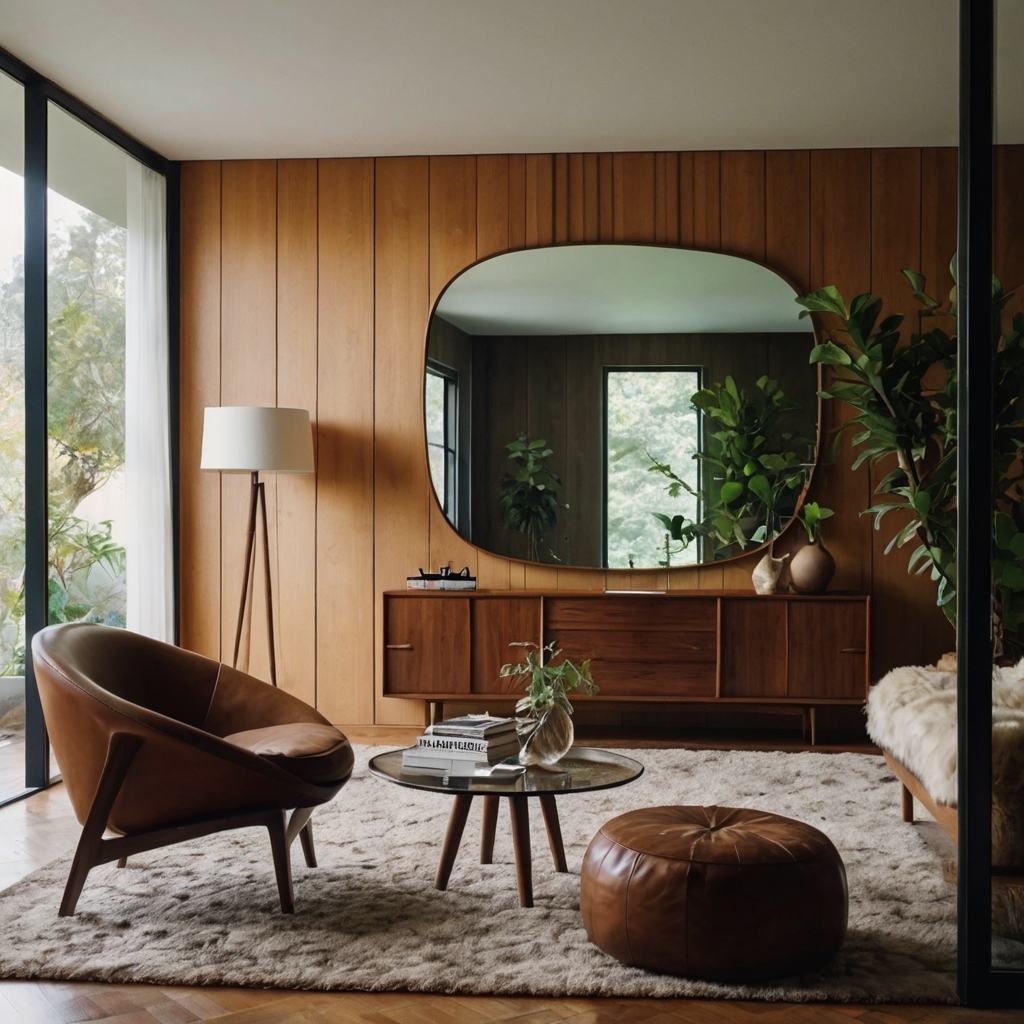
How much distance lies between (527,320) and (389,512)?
3.70 feet

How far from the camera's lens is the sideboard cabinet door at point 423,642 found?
15.7ft

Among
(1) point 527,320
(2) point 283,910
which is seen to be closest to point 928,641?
(1) point 527,320

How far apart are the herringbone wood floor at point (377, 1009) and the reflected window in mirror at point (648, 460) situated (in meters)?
2.92

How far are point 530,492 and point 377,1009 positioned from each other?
3116 mm

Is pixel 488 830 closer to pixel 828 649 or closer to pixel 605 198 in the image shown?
pixel 828 649

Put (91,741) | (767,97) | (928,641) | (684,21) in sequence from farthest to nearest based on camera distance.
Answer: (928,641) < (767,97) < (684,21) < (91,741)

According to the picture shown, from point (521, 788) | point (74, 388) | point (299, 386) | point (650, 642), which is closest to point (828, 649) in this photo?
point (650, 642)

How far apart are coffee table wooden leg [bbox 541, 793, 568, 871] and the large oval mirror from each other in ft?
7.19

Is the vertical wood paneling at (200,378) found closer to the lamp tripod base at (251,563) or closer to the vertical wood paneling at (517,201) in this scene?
the lamp tripod base at (251,563)

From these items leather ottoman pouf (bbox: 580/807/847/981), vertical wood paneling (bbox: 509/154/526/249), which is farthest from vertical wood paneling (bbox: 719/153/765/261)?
leather ottoman pouf (bbox: 580/807/847/981)

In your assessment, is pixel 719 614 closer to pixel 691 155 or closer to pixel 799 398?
pixel 799 398

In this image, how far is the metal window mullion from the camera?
3.99m

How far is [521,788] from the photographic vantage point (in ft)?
8.58

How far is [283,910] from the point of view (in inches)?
106
